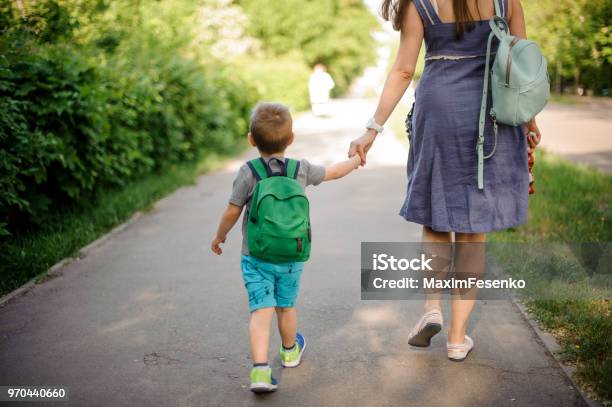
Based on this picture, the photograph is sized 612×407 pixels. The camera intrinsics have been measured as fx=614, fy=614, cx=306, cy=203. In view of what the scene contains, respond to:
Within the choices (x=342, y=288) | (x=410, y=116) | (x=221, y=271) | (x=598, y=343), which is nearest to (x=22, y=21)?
(x=221, y=271)

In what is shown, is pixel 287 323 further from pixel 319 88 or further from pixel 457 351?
pixel 319 88

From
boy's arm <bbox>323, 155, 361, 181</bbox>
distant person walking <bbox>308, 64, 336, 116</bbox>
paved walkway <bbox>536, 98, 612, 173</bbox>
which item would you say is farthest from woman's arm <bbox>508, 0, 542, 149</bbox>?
distant person walking <bbox>308, 64, 336, 116</bbox>

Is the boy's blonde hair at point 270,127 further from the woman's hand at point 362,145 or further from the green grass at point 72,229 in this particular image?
the green grass at point 72,229

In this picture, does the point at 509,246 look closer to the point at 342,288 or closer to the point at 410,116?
the point at 342,288

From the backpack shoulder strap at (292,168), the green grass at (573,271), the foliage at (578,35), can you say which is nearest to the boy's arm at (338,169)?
the backpack shoulder strap at (292,168)

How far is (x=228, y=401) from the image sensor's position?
9.81 ft

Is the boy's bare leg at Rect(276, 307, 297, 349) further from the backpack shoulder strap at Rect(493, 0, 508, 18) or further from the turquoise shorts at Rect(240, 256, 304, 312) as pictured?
the backpack shoulder strap at Rect(493, 0, 508, 18)

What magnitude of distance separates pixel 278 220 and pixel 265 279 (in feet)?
1.16

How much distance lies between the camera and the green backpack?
2.88 m

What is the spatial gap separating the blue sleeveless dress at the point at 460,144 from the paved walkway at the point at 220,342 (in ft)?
2.63

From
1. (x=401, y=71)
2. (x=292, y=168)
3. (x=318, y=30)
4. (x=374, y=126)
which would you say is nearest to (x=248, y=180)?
(x=292, y=168)

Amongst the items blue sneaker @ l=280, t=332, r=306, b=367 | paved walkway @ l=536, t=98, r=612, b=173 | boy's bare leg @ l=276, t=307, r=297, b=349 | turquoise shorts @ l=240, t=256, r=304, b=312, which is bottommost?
Result: paved walkway @ l=536, t=98, r=612, b=173

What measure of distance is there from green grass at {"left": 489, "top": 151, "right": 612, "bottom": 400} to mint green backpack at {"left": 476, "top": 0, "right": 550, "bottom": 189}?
132 centimetres

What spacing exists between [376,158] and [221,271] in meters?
7.29
